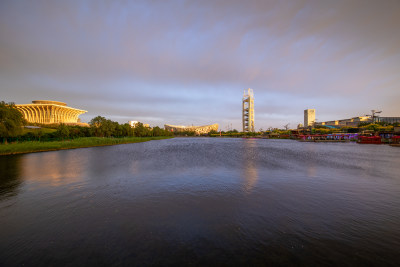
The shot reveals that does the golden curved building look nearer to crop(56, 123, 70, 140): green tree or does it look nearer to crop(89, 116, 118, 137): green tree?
crop(89, 116, 118, 137): green tree

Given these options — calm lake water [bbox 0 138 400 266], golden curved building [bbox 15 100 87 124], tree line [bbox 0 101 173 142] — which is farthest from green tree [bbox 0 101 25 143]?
golden curved building [bbox 15 100 87 124]

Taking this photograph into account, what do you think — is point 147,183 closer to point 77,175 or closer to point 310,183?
point 77,175

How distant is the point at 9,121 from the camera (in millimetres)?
32594

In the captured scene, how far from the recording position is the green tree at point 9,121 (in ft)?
106

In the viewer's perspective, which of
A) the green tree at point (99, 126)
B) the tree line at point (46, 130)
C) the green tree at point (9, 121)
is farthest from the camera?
the green tree at point (99, 126)

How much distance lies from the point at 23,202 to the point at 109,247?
7504 mm

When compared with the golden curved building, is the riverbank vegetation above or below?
below

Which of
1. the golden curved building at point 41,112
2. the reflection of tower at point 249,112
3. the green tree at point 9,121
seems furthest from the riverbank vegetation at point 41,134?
the reflection of tower at point 249,112

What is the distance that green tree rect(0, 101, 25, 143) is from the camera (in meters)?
32.3

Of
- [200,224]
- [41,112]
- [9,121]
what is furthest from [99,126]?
[200,224]

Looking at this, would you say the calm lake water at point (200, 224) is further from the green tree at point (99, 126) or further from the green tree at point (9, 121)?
the green tree at point (99, 126)

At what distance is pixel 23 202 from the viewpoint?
8.76m

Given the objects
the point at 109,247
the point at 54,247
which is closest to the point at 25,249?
the point at 54,247

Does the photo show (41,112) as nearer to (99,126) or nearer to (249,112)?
(99,126)
